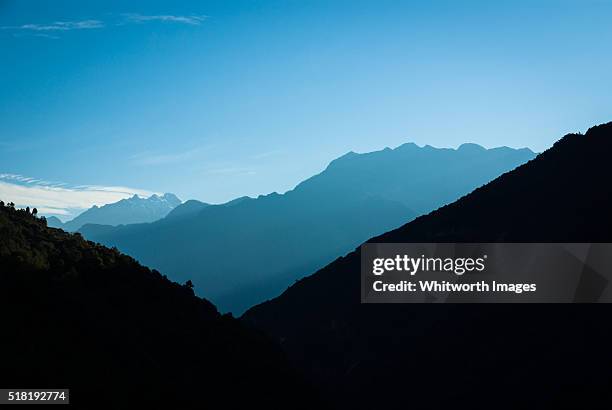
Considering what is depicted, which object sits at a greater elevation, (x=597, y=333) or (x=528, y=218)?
(x=528, y=218)

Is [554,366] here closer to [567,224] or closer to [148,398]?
[567,224]

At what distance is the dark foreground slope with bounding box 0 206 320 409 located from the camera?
32.2m

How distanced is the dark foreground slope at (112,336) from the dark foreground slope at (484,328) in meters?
26.8

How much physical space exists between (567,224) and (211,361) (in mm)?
65263

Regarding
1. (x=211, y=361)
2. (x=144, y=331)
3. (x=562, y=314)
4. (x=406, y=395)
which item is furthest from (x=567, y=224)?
(x=144, y=331)

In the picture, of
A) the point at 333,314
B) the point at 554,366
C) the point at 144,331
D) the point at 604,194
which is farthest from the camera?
the point at 333,314

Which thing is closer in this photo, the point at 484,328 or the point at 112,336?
the point at 112,336

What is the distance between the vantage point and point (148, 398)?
34.8 m

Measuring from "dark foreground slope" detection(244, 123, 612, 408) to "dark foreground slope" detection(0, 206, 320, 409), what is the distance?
26.8 metres

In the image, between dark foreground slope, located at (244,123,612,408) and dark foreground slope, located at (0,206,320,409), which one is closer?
dark foreground slope, located at (0,206,320,409)

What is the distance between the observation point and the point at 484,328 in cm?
8069

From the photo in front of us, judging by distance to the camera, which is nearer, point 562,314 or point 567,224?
point 562,314

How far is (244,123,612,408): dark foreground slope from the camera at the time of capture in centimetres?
6862

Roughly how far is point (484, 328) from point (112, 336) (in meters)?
59.9
